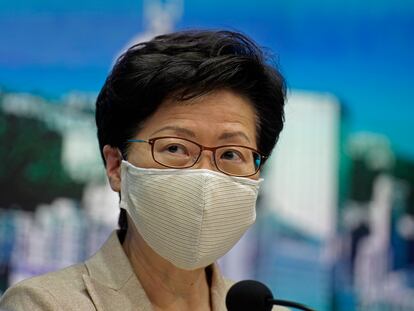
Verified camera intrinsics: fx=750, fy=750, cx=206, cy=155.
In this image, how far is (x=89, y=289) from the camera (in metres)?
1.46

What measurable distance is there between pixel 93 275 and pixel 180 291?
20 cm

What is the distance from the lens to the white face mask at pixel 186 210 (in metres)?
1.45

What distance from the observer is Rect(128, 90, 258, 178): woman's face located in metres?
1.47

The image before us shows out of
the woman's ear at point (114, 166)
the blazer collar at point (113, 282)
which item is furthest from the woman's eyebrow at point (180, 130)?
the blazer collar at point (113, 282)

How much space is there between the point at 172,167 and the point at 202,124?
0.10 m

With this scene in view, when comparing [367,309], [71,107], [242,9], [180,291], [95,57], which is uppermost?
[242,9]

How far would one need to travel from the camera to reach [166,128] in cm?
149

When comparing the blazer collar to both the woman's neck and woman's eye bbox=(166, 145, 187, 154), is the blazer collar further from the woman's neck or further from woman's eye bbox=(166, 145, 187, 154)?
woman's eye bbox=(166, 145, 187, 154)

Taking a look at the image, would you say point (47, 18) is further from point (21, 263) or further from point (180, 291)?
point (180, 291)

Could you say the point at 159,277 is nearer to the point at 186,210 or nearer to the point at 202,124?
the point at 186,210

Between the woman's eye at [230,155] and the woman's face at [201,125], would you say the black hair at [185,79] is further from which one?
the woman's eye at [230,155]

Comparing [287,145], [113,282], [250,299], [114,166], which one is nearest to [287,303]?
[250,299]

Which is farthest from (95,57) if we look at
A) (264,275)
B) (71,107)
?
(264,275)

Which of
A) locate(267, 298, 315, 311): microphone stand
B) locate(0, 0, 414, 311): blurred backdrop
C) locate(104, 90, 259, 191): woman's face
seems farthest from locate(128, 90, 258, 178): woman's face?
locate(0, 0, 414, 311): blurred backdrop
